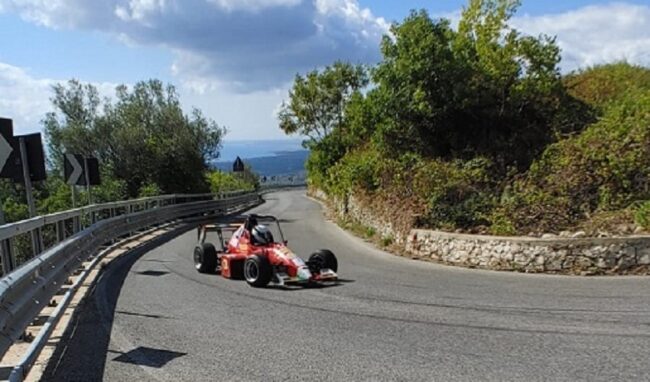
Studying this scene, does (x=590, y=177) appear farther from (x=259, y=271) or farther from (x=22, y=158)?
(x=22, y=158)

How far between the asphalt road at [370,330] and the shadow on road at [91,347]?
0.02 m

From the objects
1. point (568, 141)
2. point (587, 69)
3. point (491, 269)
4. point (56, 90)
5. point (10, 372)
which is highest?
point (56, 90)

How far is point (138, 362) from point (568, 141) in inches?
513

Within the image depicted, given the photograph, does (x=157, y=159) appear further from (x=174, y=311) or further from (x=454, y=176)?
(x=174, y=311)

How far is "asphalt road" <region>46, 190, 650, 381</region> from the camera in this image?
6.09 m

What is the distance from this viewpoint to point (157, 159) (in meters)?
36.9

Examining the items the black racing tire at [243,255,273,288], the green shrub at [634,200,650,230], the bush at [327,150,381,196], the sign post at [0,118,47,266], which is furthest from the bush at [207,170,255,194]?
the green shrub at [634,200,650,230]

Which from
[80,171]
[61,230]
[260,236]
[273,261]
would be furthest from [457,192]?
[80,171]

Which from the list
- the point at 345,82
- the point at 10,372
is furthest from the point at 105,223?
the point at 345,82

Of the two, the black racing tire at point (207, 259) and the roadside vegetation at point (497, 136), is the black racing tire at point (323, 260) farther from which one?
the roadside vegetation at point (497, 136)

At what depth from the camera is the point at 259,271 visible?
10.8 m

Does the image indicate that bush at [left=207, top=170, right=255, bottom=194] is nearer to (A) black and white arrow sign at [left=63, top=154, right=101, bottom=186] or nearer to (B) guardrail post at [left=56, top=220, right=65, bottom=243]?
(A) black and white arrow sign at [left=63, top=154, right=101, bottom=186]

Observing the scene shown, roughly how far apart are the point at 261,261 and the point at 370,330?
3593 mm

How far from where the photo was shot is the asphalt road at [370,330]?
20.0 ft
